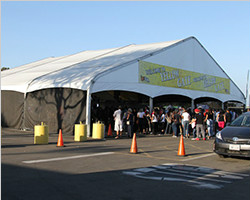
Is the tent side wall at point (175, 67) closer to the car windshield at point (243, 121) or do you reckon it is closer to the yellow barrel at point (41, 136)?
the yellow barrel at point (41, 136)

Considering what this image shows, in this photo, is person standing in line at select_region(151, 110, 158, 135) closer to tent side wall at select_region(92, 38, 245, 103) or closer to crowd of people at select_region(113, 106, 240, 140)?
crowd of people at select_region(113, 106, 240, 140)

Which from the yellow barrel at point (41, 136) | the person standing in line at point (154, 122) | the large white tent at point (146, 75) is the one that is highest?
the large white tent at point (146, 75)

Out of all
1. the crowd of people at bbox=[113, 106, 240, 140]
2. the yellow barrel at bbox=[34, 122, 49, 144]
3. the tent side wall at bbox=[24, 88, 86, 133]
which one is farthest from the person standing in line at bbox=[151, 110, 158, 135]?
the yellow barrel at bbox=[34, 122, 49, 144]

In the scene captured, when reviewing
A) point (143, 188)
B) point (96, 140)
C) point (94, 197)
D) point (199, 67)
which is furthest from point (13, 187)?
point (199, 67)

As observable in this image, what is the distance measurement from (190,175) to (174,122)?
10943 millimetres

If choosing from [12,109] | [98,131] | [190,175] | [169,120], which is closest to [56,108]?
[98,131]

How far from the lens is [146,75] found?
21297 millimetres

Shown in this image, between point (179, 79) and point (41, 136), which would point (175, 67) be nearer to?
point (179, 79)

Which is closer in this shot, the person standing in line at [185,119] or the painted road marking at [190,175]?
the painted road marking at [190,175]

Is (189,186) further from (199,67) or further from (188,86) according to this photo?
(199,67)

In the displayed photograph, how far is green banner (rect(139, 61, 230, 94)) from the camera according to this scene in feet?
70.3

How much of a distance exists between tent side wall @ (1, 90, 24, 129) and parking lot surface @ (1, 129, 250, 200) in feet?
35.3

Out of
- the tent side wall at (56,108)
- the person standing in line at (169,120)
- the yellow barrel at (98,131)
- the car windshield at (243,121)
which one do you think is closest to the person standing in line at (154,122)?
the person standing in line at (169,120)

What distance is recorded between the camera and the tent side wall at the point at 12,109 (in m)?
22.1
